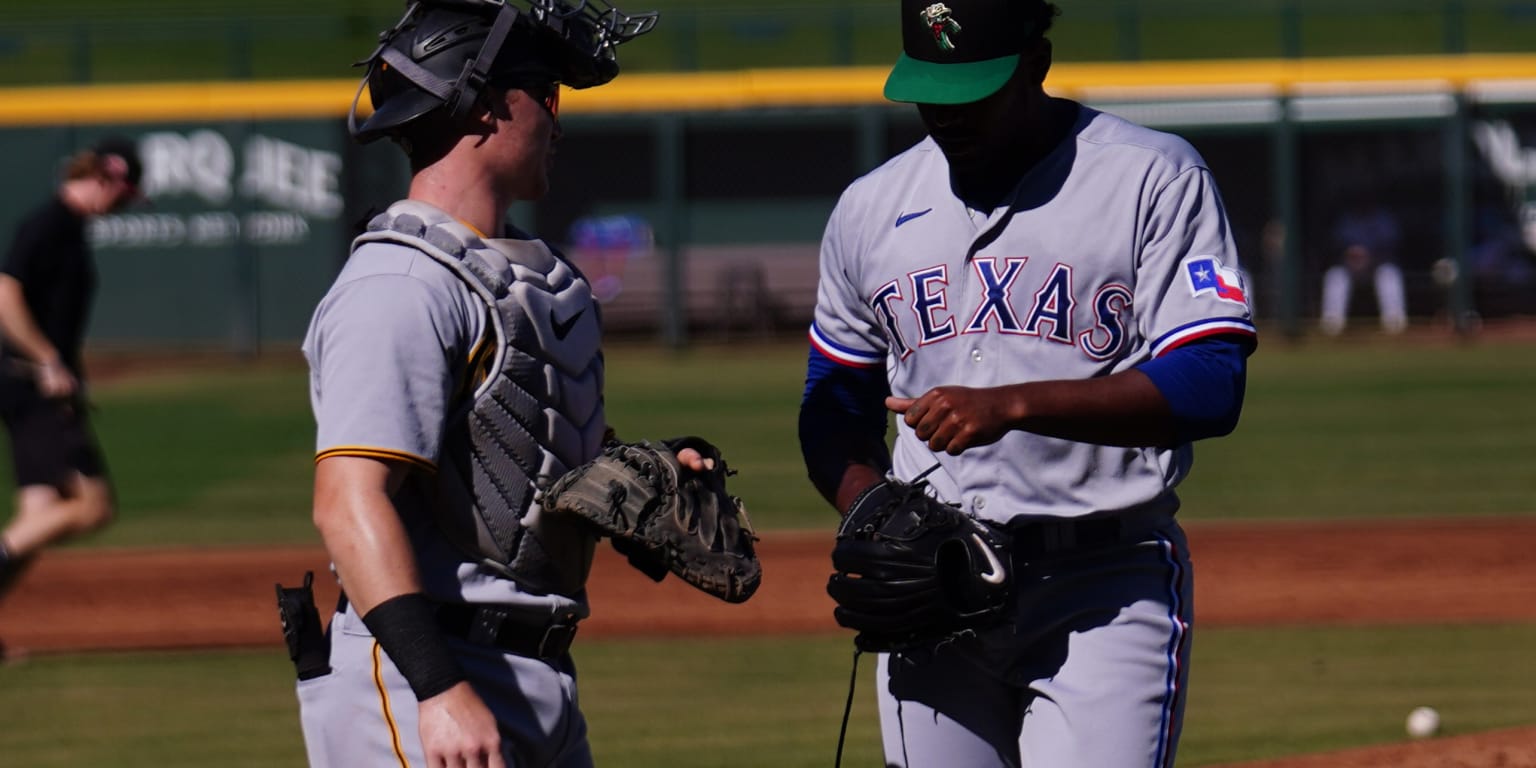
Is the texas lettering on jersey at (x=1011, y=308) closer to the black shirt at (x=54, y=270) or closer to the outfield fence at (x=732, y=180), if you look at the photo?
the black shirt at (x=54, y=270)

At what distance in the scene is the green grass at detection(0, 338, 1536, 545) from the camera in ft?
38.3

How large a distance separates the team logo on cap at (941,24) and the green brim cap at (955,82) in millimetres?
34

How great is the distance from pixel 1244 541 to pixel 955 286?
7.40m

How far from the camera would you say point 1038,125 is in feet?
10.3

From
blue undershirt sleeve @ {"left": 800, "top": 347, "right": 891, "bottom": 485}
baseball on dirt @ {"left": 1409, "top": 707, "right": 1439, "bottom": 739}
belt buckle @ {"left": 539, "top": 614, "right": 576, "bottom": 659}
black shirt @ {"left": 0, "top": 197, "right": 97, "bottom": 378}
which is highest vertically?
blue undershirt sleeve @ {"left": 800, "top": 347, "right": 891, "bottom": 485}

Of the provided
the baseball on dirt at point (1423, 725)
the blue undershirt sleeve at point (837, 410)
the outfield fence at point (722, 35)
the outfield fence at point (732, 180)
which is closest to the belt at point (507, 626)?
the blue undershirt sleeve at point (837, 410)

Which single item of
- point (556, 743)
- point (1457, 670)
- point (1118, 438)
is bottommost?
point (1457, 670)

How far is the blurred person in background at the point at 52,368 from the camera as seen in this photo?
24.0 feet

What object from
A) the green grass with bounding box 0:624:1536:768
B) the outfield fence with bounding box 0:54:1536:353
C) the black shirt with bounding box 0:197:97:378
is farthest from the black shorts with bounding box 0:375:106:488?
the outfield fence with bounding box 0:54:1536:353

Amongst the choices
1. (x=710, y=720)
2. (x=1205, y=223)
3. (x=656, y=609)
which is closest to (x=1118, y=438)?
(x=1205, y=223)

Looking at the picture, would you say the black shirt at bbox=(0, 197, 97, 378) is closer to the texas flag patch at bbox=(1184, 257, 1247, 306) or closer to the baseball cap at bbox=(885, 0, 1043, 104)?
the baseball cap at bbox=(885, 0, 1043, 104)

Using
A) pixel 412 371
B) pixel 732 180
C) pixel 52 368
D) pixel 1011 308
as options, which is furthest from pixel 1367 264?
pixel 412 371

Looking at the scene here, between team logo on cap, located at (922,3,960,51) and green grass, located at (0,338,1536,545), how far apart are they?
789 centimetres

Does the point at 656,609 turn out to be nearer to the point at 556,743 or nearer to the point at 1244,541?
the point at 1244,541
